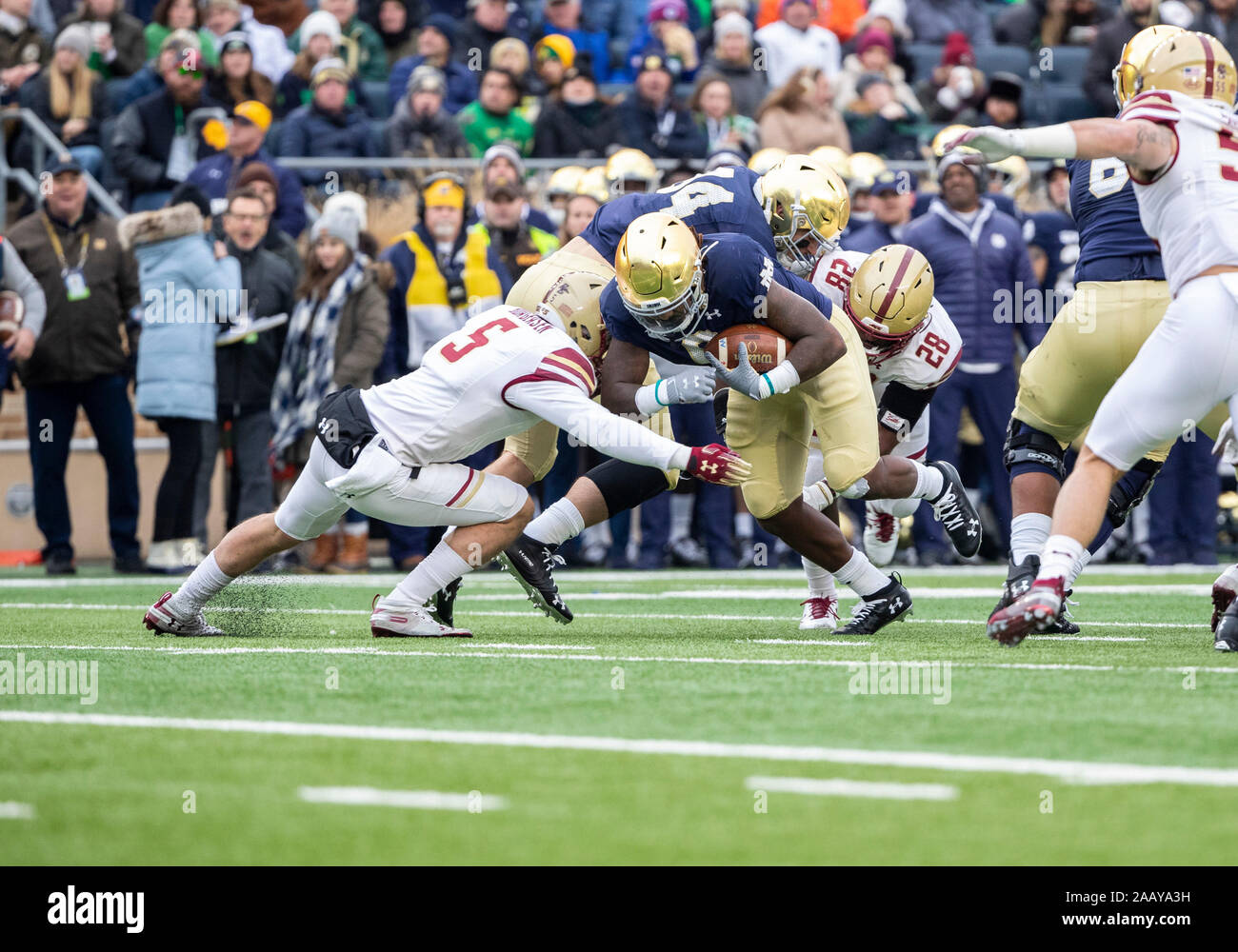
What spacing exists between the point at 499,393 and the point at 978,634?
6.64 ft

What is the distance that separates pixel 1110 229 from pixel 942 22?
11.3 metres

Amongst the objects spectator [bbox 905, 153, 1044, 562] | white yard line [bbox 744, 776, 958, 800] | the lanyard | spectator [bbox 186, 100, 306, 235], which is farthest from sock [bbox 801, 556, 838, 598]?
the lanyard

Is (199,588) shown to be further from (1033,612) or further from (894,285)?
(1033,612)

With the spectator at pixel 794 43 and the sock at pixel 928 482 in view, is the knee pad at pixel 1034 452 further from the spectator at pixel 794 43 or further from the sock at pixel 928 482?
the spectator at pixel 794 43

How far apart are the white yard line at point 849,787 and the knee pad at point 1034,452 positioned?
3626 mm

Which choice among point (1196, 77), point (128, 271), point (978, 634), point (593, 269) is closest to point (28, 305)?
point (128, 271)

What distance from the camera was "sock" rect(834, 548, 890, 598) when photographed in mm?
7152

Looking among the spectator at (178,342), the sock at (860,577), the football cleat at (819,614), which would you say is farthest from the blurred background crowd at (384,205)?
the sock at (860,577)

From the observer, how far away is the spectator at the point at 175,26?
46.5ft

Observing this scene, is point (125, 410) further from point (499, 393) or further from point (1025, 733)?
point (1025, 733)

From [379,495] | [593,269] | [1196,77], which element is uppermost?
[1196,77]

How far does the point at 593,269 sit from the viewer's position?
26.1 feet

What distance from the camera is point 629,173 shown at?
41.5 ft

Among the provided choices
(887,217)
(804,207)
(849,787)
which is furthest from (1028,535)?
(887,217)
